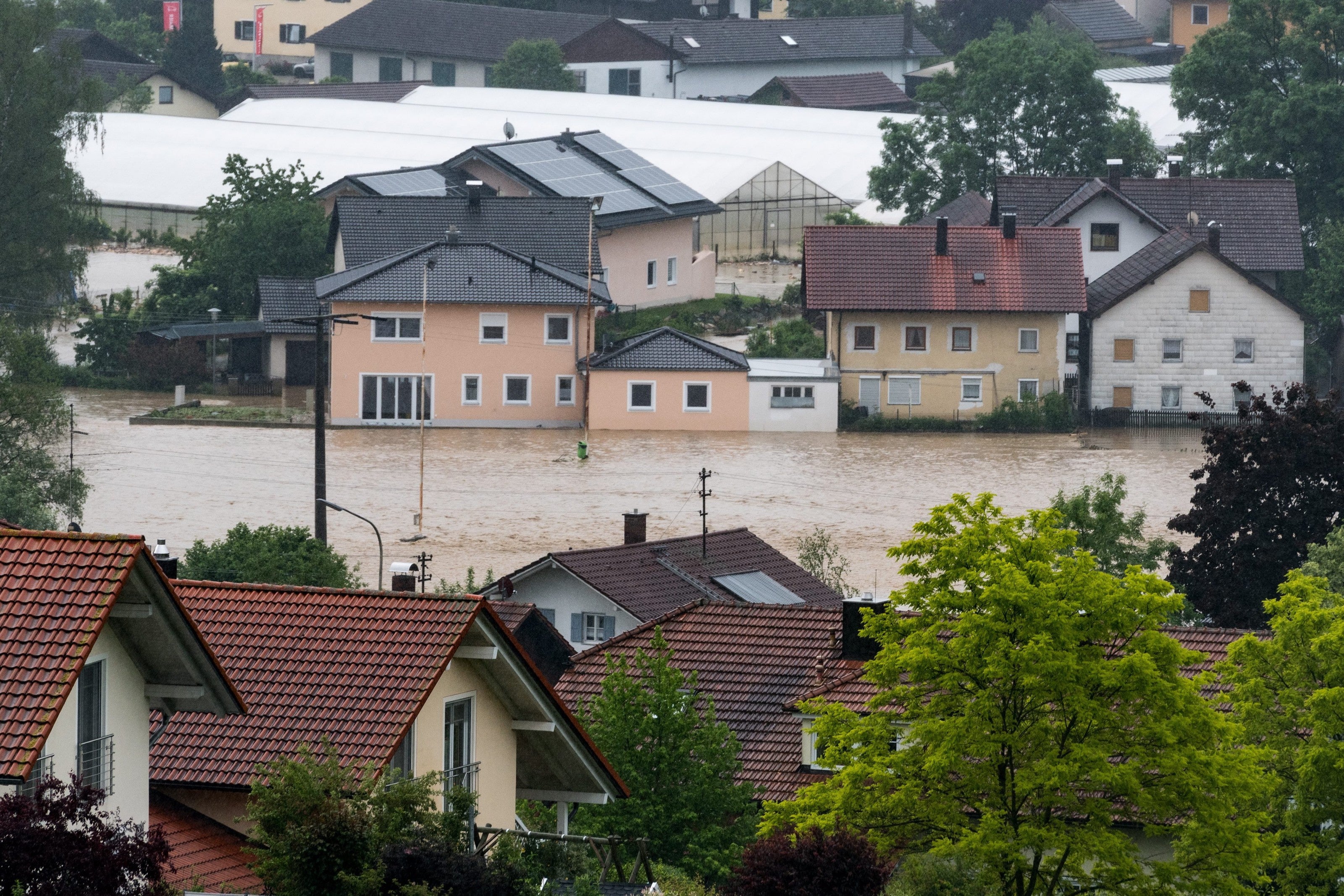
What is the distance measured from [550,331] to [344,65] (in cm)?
5709

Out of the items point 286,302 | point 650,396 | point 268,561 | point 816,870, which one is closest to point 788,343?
point 650,396

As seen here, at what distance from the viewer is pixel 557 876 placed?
12383 millimetres

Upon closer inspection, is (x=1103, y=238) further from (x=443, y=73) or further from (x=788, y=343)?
(x=443, y=73)

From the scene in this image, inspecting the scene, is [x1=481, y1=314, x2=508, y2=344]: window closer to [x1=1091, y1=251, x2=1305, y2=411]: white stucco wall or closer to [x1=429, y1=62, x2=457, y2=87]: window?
[x1=1091, y1=251, x2=1305, y2=411]: white stucco wall

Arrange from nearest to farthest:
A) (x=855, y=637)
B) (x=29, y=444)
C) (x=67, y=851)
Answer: (x=67, y=851) < (x=855, y=637) < (x=29, y=444)

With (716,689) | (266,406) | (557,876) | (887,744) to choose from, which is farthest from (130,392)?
(557,876)

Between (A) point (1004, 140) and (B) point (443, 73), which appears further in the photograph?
(B) point (443, 73)

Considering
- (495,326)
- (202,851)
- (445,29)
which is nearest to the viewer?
(202,851)

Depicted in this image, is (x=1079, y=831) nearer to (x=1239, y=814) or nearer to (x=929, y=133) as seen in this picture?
(x=1239, y=814)

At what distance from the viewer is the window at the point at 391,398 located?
55.1 meters

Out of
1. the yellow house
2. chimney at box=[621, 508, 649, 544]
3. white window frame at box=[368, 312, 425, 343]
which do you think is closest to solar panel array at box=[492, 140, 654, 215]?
the yellow house

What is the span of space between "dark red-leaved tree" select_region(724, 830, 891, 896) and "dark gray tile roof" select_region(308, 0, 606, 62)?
321 feet

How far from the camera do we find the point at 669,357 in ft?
179

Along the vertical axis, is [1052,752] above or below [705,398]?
below
